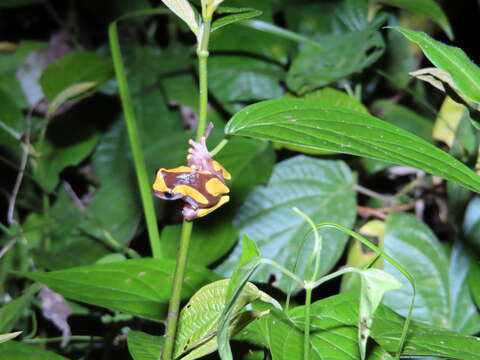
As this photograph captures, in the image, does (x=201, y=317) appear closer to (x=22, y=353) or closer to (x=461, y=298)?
(x=22, y=353)

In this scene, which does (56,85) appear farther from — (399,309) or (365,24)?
(399,309)

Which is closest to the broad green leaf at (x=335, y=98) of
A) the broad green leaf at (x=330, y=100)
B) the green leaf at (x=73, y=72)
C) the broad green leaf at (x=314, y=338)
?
the broad green leaf at (x=330, y=100)

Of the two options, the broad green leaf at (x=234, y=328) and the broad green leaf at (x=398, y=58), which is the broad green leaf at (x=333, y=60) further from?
the broad green leaf at (x=234, y=328)

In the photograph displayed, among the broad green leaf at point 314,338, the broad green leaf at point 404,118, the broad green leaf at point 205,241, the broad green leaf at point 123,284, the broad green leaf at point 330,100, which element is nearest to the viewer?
the broad green leaf at point 314,338

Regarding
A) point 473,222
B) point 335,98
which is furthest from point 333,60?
point 473,222

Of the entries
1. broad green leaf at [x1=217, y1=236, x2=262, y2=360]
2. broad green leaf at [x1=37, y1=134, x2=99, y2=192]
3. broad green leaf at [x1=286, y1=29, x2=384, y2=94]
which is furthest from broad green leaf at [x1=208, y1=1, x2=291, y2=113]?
broad green leaf at [x1=217, y1=236, x2=262, y2=360]
